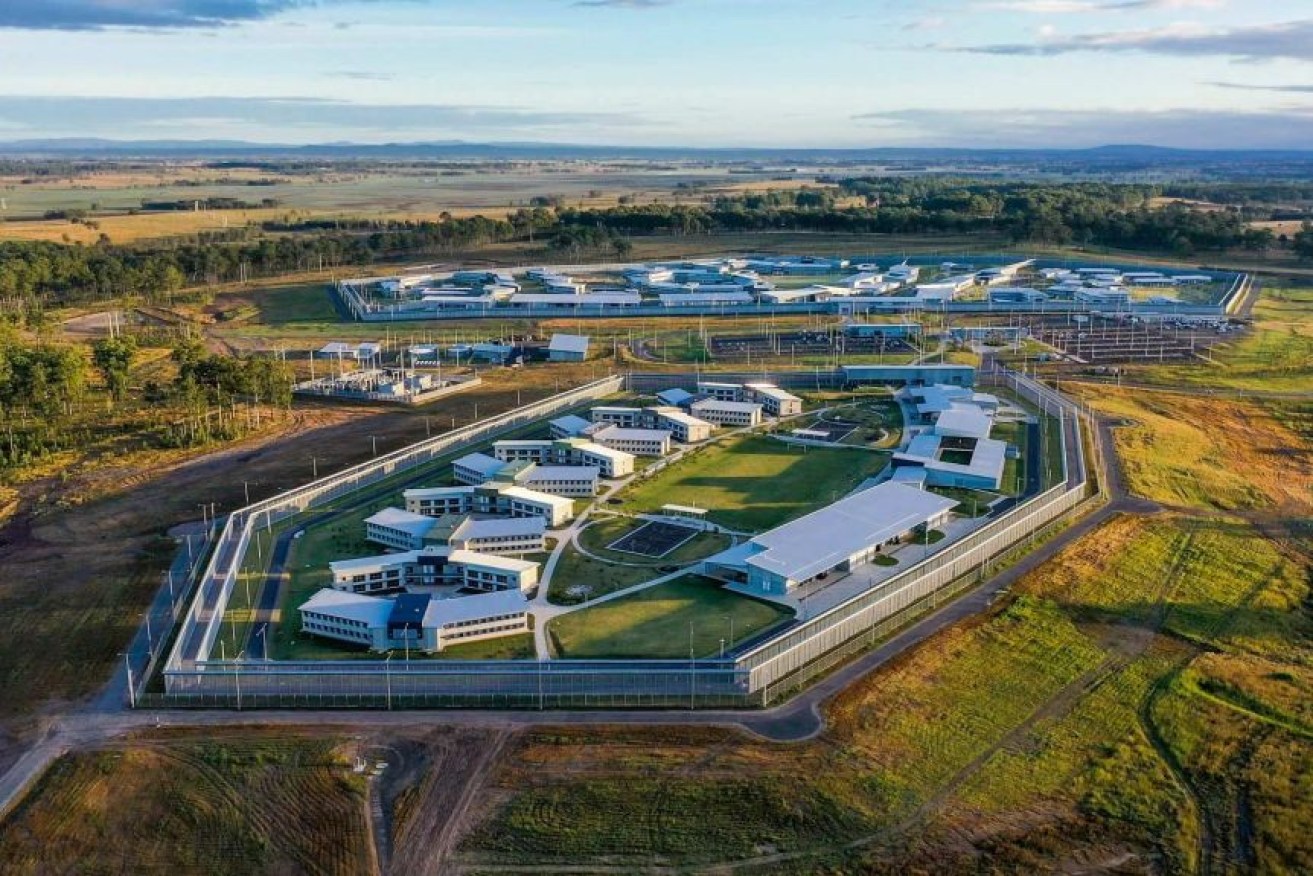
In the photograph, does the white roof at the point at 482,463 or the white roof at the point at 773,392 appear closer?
the white roof at the point at 482,463

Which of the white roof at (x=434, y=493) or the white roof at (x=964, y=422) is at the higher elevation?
the white roof at (x=964, y=422)

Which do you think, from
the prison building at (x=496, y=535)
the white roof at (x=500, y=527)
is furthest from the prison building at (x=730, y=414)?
the prison building at (x=496, y=535)

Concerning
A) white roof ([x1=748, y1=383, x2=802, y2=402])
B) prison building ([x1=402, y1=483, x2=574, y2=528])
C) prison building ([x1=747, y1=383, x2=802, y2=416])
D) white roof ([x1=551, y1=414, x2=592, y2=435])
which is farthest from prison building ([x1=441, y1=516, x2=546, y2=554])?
white roof ([x1=748, y1=383, x2=802, y2=402])

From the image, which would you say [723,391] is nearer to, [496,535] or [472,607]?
[496,535]

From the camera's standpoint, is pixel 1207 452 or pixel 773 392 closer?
pixel 1207 452

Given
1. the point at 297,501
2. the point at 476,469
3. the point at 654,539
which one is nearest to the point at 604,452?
the point at 476,469

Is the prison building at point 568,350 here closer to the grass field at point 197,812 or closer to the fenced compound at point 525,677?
the fenced compound at point 525,677

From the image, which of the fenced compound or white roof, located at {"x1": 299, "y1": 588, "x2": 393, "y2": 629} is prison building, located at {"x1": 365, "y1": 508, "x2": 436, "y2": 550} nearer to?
white roof, located at {"x1": 299, "y1": 588, "x2": 393, "y2": 629}
